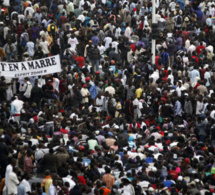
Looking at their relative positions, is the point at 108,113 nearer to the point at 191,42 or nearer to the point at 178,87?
the point at 178,87

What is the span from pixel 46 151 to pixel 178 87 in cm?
694

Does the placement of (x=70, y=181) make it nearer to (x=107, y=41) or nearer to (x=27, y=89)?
(x=27, y=89)

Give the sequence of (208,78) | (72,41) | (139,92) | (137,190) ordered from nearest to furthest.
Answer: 1. (137,190)
2. (139,92)
3. (208,78)
4. (72,41)

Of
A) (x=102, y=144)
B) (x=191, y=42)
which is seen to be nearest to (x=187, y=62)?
(x=191, y=42)

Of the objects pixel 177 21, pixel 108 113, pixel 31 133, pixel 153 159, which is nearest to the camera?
pixel 153 159

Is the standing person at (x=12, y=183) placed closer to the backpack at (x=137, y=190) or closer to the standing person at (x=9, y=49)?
the backpack at (x=137, y=190)

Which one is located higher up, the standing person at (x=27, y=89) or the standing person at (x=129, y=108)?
the standing person at (x=27, y=89)

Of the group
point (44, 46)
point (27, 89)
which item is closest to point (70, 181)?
point (27, 89)

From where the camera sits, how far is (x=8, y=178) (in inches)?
854

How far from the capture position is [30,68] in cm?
2784

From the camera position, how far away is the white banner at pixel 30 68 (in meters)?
27.5

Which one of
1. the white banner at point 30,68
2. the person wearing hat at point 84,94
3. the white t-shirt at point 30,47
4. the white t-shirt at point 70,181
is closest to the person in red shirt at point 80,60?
the white t-shirt at point 30,47

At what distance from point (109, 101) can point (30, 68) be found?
2.78 metres

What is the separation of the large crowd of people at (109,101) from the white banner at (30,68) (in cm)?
93
